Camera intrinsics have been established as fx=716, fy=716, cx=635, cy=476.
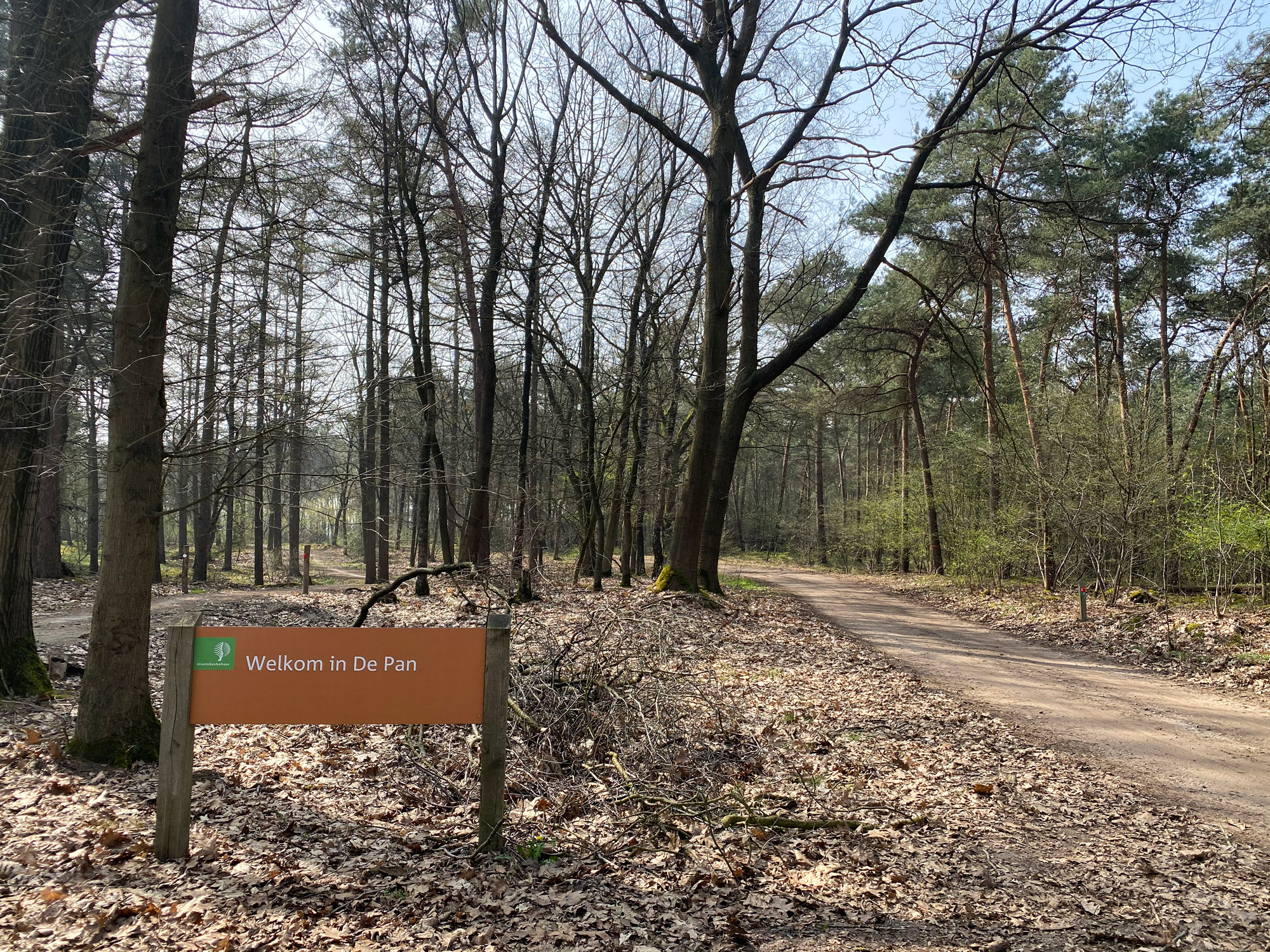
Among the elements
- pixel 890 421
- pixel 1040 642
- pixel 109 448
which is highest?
pixel 890 421

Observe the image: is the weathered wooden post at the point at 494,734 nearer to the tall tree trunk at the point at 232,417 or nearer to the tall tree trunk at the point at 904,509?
the tall tree trunk at the point at 232,417

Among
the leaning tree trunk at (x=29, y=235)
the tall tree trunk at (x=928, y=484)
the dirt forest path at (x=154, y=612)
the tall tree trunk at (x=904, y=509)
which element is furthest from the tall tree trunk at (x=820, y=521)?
the leaning tree trunk at (x=29, y=235)

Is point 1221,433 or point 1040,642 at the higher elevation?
point 1221,433

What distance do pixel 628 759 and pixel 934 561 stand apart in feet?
69.9

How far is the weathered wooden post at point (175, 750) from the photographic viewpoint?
3619 millimetres

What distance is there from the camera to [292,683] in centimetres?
368

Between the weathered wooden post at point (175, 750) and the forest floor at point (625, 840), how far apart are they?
0.39 ft

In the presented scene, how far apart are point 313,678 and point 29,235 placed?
16.8ft

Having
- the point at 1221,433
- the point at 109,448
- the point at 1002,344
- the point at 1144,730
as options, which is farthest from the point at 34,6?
the point at 1002,344

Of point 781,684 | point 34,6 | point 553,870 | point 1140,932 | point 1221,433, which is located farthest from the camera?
point 1221,433

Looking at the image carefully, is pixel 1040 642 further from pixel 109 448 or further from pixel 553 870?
pixel 109 448

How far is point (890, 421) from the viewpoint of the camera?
30.8m

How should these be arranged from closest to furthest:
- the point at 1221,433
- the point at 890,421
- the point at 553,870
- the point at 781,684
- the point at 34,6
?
the point at 553,870 < the point at 34,6 < the point at 781,684 < the point at 1221,433 < the point at 890,421

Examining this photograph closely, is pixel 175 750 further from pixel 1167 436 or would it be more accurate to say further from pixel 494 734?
pixel 1167 436
